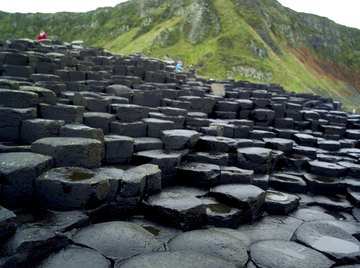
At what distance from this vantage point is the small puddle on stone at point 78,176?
4360 millimetres

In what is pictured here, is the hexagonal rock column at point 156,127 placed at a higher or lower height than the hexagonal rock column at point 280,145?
higher

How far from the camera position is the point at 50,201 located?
4215 mm

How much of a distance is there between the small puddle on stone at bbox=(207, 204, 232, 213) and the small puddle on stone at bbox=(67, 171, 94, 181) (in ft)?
6.07

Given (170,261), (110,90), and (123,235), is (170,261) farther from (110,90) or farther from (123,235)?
(110,90)

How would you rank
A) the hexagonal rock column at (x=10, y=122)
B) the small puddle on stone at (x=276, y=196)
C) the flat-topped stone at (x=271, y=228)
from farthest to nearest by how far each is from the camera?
the small puddle on stone at (x=276, y=196) → the hexagonal rock column at (x=10, y=122) → the flat-topped stone at (x=271, y=228)

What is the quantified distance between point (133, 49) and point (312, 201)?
40.6 m

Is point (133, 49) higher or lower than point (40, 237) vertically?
higher

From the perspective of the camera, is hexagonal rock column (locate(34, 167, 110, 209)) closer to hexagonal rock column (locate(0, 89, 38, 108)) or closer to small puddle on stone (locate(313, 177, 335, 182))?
hexagonal rock column (locate(0, 89, 38, 108))

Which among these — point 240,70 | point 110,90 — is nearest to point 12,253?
point 110,90

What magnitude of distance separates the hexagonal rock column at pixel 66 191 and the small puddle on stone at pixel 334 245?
2919mm

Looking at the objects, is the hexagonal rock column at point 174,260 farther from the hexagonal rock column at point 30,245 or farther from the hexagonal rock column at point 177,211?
the hexagonal rock column at point 177,211

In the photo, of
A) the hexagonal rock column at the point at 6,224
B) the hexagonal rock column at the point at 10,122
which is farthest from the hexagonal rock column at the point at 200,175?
the hexagonal rock column at the point at 6,224

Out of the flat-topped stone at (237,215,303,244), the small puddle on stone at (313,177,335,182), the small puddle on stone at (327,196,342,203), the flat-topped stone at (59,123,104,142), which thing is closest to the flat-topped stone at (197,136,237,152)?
the small puddle on stone at (313,177,335,182)

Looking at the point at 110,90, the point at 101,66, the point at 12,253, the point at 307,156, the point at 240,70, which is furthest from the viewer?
the point at 240,70
